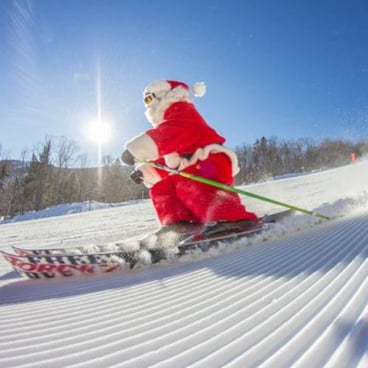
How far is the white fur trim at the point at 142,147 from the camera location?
212 centimetres

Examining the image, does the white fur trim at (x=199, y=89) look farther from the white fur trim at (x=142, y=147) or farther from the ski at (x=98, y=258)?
the ski at (x=98, y=258)

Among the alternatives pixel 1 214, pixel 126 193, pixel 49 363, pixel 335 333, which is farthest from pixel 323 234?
pixel 126 193

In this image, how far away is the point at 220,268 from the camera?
1.49m

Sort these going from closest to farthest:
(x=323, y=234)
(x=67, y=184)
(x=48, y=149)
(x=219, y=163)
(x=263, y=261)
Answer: (x=263, y=261), (x=323, y=234), (x=219, y=163), (x=48, y=149), (x=67, y=184)

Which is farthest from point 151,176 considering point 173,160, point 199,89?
point 199,89

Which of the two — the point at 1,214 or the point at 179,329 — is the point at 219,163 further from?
the point at 1,214

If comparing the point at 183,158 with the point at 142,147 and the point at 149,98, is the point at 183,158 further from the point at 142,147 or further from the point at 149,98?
the point at 149,98

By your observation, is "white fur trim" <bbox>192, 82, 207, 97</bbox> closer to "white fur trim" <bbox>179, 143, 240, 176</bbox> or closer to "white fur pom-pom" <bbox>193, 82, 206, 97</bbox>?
"white fur pom-pom" <bbox>193, 82, 206, 97</bbox>

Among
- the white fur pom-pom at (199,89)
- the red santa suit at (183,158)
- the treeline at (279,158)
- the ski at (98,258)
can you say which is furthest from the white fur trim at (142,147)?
the treeline at (279,158)

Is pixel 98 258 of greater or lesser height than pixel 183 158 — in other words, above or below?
below

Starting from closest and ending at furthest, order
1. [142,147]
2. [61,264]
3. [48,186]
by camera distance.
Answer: [61,264] → [142,147] → [48,186]

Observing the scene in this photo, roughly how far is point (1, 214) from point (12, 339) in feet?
117

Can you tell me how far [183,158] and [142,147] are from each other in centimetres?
49

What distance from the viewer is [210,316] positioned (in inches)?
33.1
